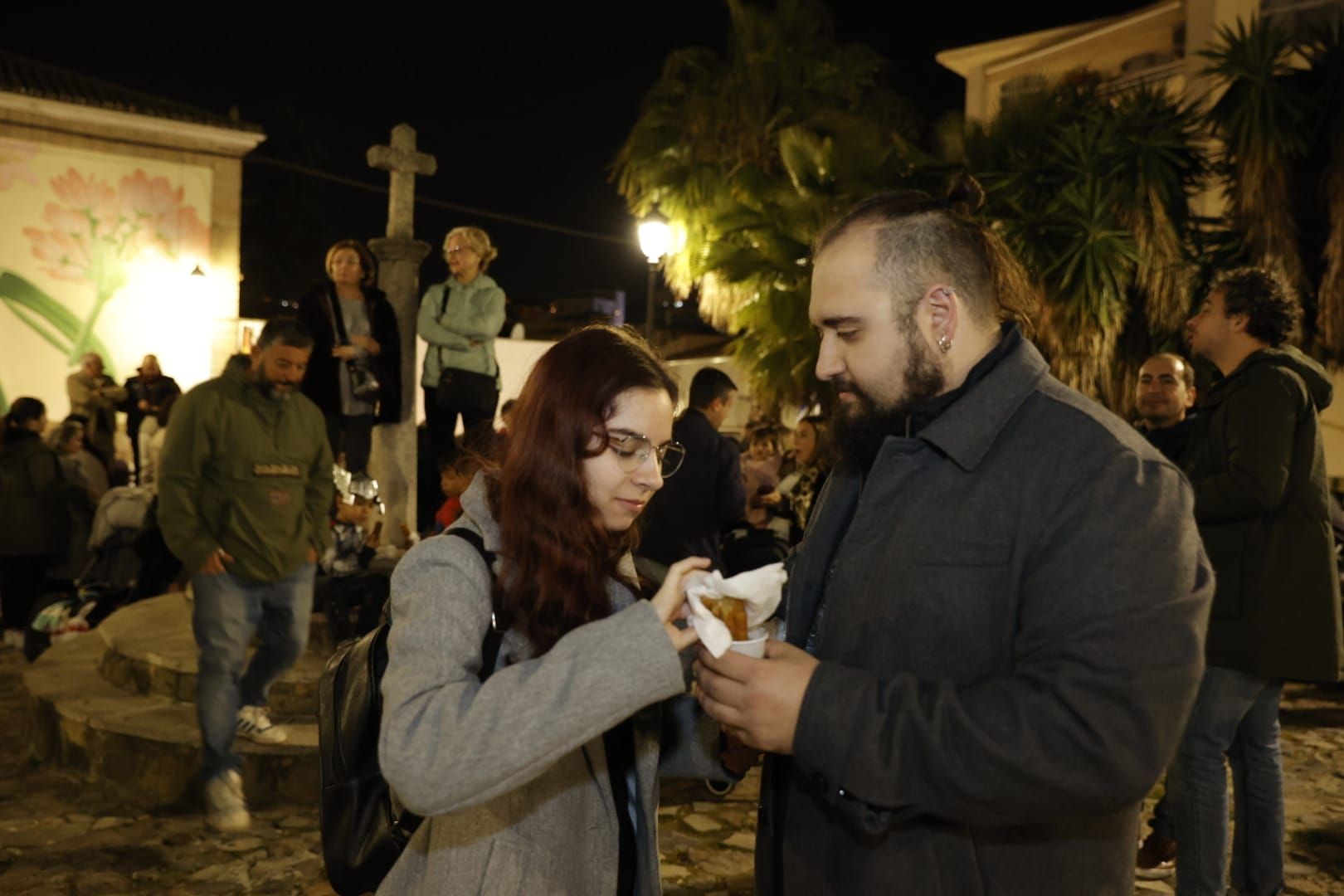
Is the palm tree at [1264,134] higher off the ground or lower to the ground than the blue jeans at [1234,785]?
higher

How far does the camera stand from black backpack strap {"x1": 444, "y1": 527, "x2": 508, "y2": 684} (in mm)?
1946

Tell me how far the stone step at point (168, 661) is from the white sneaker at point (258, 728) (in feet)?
1.23

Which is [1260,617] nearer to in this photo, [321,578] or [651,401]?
[651,401]

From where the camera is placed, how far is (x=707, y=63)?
1647cm

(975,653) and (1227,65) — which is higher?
(1227,65)

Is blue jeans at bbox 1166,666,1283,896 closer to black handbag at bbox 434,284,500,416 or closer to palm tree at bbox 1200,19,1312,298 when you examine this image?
black handbag at bbox 434,284,500,416

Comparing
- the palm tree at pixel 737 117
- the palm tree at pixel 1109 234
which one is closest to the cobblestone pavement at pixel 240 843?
the palm tree at pixel 1109 234

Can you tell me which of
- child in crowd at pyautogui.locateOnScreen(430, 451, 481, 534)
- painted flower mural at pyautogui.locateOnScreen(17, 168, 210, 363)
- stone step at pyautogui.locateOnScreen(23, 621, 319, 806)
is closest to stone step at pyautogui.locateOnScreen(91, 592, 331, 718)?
stone step at pyautogui.locateOnScreen(23, 621, 319, 806)

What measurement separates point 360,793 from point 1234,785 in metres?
3.25

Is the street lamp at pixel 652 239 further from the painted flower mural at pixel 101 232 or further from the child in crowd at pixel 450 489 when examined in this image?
the painted flower mural at pixel 101 232

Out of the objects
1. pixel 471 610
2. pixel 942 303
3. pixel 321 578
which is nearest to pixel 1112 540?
pixel 942 303

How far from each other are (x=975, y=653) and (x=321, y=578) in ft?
19.6

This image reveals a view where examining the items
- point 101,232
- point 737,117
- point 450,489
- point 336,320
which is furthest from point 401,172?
point 101,232

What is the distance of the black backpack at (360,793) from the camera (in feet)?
6.89
